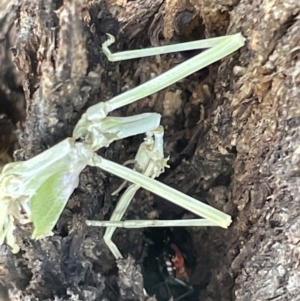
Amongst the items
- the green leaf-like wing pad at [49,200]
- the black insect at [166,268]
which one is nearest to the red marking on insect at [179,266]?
the black insect at [166,268]

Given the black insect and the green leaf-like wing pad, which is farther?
the black insect

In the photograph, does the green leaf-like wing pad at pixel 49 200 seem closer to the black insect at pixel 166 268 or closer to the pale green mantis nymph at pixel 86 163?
the pale green mantis nymph at pixel 86 163

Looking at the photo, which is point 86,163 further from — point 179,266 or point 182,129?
point 179,266

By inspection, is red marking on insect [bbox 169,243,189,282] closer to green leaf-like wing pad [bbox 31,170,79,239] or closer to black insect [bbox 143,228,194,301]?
black insect [bbox 143,228,194,301]

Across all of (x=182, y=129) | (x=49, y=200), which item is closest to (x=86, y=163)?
(x=49, y=200)

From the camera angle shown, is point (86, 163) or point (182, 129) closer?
point (86, 163)

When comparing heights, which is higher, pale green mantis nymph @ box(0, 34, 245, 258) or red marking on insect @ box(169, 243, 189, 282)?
pale green mantis nymph @ box(0, 34, 245, 258)

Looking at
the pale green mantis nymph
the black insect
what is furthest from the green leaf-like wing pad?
the black insect

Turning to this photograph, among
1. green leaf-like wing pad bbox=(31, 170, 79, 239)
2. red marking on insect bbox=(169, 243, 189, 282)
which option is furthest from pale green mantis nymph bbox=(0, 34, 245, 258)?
red marking on insect bbox=(169, 243, 189, 282)
